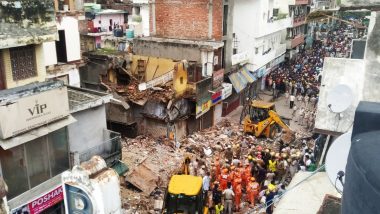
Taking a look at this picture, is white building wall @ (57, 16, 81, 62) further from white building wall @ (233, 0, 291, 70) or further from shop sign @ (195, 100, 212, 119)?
white building wall @ (233, 0, 291, 70)

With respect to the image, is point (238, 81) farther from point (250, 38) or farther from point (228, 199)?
point (228, 199)

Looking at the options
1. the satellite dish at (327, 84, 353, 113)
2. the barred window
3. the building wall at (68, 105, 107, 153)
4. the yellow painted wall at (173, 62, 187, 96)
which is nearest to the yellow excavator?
the yellow painted wall at (173, 62, 187, 96)

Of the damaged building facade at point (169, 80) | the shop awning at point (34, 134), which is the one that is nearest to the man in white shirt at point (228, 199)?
the shop awning at point (34, 134)

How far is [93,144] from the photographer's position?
14.5 m

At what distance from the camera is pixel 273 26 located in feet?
106

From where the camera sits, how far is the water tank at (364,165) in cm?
256

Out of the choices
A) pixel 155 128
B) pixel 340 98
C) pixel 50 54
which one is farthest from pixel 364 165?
pixel 155 128

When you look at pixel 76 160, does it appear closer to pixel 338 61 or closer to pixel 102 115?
pixel 102 115

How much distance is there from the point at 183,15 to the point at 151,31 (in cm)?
308

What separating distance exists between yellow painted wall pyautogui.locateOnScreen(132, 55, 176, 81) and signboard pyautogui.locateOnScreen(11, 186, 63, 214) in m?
11.2

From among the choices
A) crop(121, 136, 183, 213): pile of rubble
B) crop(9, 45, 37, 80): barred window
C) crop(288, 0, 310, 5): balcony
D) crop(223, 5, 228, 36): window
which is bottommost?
crop(121, 136, 183, 213): pile of rubble

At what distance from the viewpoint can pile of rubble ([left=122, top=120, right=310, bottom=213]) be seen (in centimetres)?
1528

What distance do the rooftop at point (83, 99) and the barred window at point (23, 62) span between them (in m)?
1.68

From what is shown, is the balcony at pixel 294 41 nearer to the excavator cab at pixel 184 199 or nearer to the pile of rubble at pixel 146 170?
the pile of rubble at pixel 146 170
